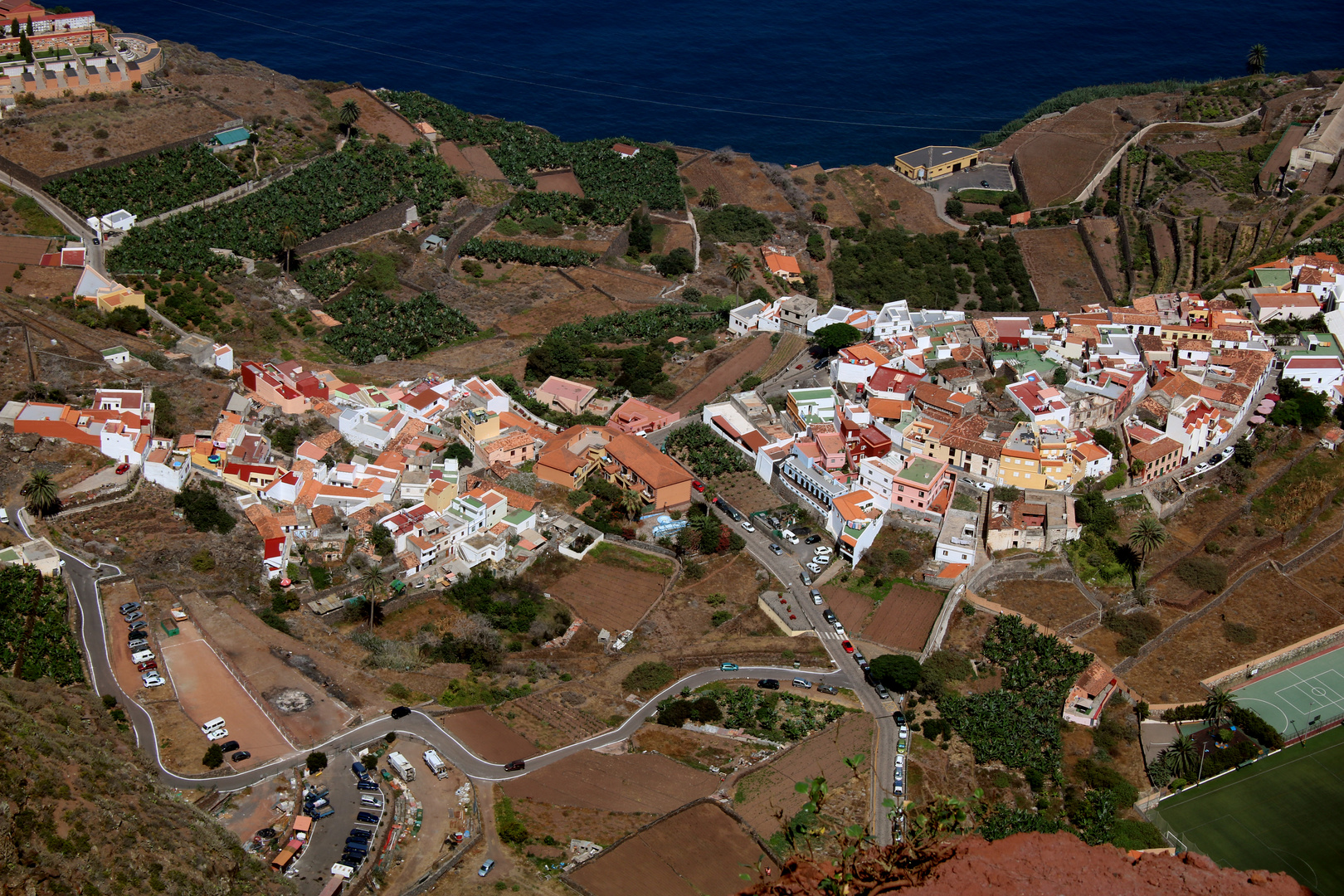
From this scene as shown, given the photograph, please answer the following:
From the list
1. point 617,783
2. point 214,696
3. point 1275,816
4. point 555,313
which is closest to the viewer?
point 617,783

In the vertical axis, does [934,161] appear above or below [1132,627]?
above

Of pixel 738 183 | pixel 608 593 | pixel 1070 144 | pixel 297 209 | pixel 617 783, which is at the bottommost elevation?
pixel 608 593

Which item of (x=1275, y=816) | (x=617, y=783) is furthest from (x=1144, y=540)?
(x=617, y=783)

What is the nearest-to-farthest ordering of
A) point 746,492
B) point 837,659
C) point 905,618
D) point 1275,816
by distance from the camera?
point 1275,816
point 837,659
point 905,618
point 746,492

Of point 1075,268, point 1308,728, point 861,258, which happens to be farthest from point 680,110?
point 1308,728

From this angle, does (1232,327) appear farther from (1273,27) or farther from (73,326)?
(1273,27)

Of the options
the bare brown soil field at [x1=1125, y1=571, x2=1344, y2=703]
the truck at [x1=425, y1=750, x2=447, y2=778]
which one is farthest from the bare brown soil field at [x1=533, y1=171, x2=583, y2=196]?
the truck at [x1=425, y1=750, x2=447, y2=778]

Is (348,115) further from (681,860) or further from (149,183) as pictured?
(681,860)

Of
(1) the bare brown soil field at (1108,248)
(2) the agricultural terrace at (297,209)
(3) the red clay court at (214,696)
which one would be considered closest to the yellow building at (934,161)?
(1) the bare brown soil field at (1108,248)

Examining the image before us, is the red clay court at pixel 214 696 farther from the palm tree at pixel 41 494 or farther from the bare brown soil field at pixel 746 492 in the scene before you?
the bare brown soil field at pixel 746 492
